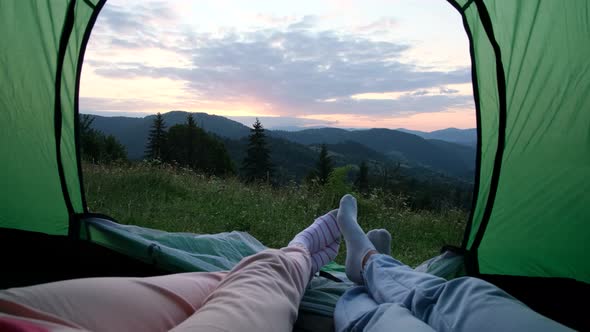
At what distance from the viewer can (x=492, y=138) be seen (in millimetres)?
1828

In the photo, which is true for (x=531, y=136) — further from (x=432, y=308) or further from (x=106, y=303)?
(x=106, y=303)

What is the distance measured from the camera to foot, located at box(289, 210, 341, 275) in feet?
6.64

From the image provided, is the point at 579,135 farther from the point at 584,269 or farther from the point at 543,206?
the point at 584,269

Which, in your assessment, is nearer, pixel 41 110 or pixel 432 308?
pixel 432 308

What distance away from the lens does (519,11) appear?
1565 mm

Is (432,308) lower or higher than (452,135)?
lower

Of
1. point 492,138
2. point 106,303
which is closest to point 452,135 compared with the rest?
point 492,138

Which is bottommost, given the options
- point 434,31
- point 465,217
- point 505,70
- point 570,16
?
point 465,217

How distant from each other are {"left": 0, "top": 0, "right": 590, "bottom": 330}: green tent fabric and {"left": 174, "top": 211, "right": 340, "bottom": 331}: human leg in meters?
Result: 0.68

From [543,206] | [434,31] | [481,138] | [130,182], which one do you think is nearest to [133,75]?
[130,182]

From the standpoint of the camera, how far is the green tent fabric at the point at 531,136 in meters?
1.49

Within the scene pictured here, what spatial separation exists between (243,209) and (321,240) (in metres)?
1.49

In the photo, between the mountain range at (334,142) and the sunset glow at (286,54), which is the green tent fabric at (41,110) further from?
the mountain range at (334,142)

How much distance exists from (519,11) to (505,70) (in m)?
0.26
